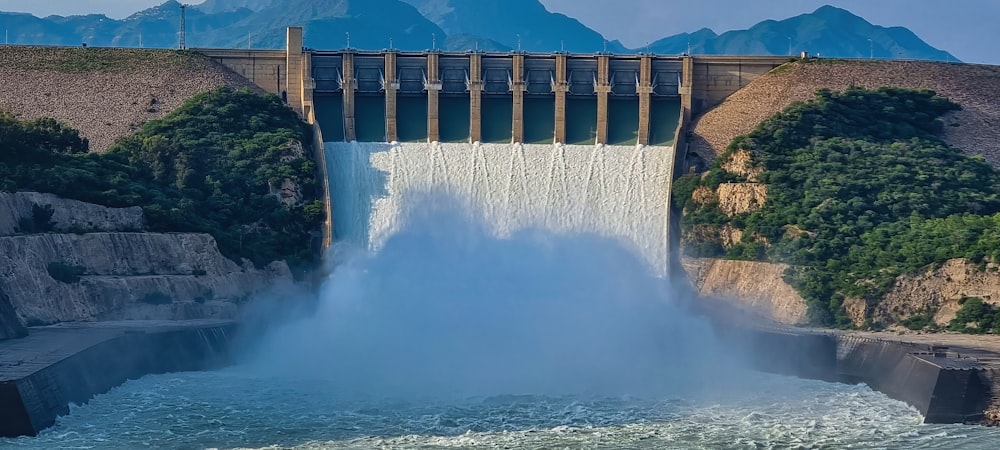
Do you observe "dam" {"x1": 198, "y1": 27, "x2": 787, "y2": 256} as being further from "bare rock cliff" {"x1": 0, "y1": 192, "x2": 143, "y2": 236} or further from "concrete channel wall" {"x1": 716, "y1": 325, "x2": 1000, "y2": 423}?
"concrete channel wall" {"x1": 716, "y1": 325, "x2": 1000, "y2": 423}

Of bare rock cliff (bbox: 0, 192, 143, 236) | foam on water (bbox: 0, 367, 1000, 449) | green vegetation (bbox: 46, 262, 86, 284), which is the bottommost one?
foam on water (bbox: 0, 367, 1000, 449)

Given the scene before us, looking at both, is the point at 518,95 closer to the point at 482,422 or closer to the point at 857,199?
the point at 857,199

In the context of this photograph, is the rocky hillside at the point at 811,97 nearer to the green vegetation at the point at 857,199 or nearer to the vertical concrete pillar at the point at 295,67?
the green vegetation at the point at 857,199

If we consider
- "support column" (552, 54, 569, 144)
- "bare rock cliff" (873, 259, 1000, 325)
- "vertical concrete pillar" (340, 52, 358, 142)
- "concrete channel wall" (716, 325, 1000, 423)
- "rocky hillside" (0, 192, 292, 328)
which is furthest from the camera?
"support column" (552, 54, 569, 144)

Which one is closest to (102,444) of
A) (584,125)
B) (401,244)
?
(401,244)

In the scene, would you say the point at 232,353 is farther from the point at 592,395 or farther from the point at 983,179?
the point at 983,179

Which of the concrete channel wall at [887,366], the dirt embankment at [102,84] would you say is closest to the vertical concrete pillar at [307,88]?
the dirt embankment at [102,84]

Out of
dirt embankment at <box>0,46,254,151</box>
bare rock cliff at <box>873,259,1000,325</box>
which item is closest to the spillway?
dirt embankment at <box>0,46,254,151</box>
